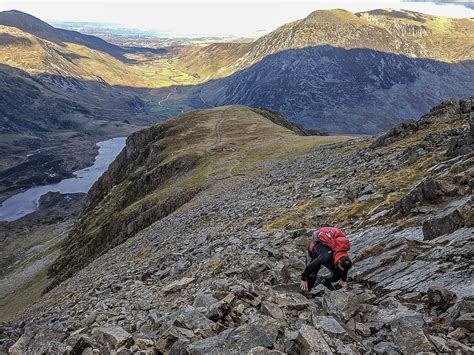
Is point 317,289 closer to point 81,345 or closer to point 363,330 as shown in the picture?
point 363,330

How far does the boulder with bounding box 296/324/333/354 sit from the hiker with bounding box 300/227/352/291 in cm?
377

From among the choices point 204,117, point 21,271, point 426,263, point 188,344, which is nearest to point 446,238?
point 426,263

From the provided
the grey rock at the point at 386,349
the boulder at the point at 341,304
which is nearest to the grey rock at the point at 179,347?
the boulder at the point at 341,304

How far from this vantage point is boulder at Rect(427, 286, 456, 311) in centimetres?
1195

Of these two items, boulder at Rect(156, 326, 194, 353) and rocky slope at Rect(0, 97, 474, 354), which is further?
boulder at Rect(156, 326, 194, 353)

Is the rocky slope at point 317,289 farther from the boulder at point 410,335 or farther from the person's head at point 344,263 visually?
the person's head at point 344,263

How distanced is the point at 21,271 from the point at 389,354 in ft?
394

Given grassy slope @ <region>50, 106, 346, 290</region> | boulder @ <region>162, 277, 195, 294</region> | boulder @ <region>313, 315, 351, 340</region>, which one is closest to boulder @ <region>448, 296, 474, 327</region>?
boulder @ <region>313, 315, 351, 340</region>

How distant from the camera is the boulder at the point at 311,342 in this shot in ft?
34.6

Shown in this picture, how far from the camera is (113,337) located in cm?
1374

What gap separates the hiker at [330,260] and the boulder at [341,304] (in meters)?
1.08

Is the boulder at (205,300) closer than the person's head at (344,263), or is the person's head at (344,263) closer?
the person's head at (344,263)

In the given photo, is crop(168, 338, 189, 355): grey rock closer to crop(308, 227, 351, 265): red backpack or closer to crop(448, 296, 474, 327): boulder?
crop(308, 227, 351, 265): red backpack

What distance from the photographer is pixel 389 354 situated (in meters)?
10.5
